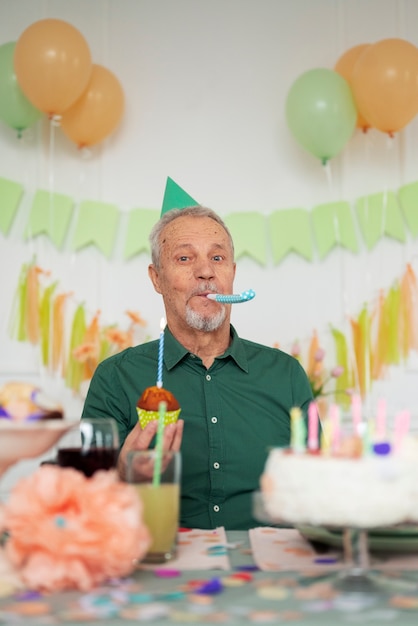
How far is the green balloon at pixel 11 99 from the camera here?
296 cm

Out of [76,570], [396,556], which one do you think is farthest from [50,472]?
[396,556]

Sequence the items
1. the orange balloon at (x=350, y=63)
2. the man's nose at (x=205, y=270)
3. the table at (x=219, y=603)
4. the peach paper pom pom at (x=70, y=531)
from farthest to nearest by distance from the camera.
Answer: the orange balloon at (x=350, y=63), the man's nose at (x=205, y=270), the peach paper pom pom at (x=70, y=531), the table at (x=219, y=603)

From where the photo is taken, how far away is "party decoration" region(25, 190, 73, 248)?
10.6ft

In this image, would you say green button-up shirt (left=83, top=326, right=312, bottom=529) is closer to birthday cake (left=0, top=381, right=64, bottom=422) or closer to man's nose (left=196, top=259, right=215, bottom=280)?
man's nose (left=196, top=259, right=215, bottom=280)

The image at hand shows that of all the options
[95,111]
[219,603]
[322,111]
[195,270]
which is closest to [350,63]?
[322,111]

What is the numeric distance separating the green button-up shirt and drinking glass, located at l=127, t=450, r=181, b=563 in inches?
29.6

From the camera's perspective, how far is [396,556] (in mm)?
1155

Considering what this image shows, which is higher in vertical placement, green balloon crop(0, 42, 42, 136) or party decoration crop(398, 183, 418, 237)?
green balloon crop(0, 42, 42, 136)

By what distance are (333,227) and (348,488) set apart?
2.51m

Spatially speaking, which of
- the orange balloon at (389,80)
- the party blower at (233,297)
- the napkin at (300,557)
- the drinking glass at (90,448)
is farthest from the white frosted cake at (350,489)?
the orange balloon at (389,80)

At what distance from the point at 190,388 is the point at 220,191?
1572mm

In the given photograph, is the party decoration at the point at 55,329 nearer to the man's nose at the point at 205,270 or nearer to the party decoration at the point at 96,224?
the party decoration at the point at 96,224

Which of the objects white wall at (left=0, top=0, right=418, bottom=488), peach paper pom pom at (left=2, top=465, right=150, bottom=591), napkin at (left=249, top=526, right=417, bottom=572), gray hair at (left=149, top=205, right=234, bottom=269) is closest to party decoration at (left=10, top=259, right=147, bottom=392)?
white wall at (left=0, top=0, right=418, bottom=488)

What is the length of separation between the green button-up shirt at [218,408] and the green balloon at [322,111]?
1212 millimetres
